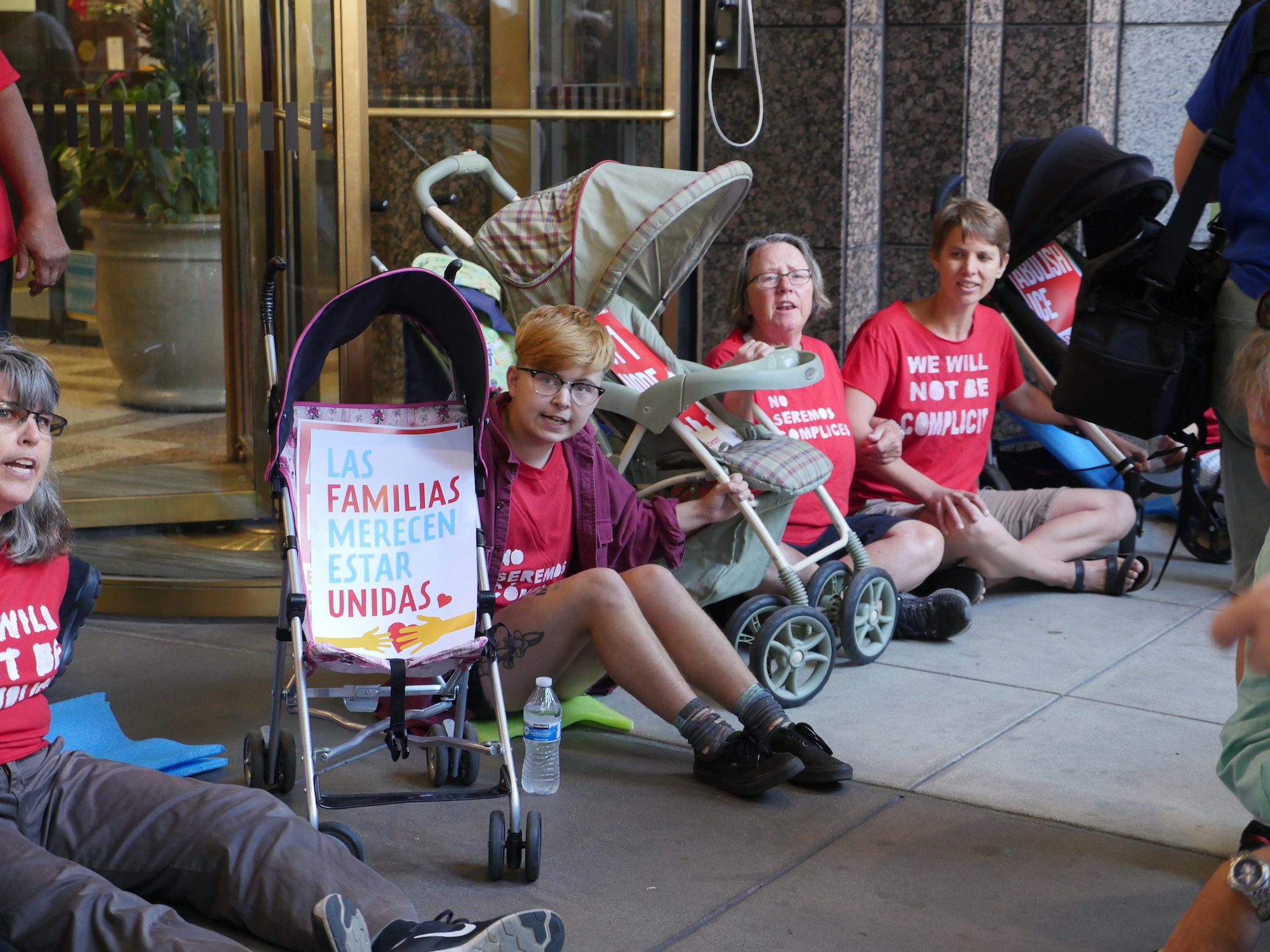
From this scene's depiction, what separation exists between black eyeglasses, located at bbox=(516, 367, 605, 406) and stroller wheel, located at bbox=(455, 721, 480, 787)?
80 centimetres

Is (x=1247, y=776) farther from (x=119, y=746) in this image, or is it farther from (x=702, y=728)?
(x=119, y=746)

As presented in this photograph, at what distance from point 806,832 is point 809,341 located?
1.96 m

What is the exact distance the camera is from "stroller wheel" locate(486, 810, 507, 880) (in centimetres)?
280

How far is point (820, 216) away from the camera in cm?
607

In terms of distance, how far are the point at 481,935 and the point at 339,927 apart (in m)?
0.24

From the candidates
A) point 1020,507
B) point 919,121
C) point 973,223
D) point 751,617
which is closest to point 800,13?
point 919,121

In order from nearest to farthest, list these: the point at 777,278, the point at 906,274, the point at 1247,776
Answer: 1. the point at 1247,776
2. the point at 777,278
3. the point at 906,274

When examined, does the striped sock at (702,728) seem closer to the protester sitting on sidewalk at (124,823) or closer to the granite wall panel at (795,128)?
the protester sitting on sidewalk at (124,823)

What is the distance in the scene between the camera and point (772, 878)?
285 cm

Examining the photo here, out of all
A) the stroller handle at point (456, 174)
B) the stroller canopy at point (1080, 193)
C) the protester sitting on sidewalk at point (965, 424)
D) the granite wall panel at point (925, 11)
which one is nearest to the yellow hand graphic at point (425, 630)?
the stroller handle at point (456, 174)

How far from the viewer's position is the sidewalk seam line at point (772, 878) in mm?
2605

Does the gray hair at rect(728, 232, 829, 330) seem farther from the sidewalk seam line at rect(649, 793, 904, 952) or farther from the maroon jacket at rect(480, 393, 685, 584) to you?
the sidewalk seam line at rect(649, 793, 904, 952)

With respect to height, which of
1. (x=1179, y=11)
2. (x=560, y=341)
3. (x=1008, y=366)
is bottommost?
(x=1008, y=366)

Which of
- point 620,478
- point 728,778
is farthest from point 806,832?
point 620,478
